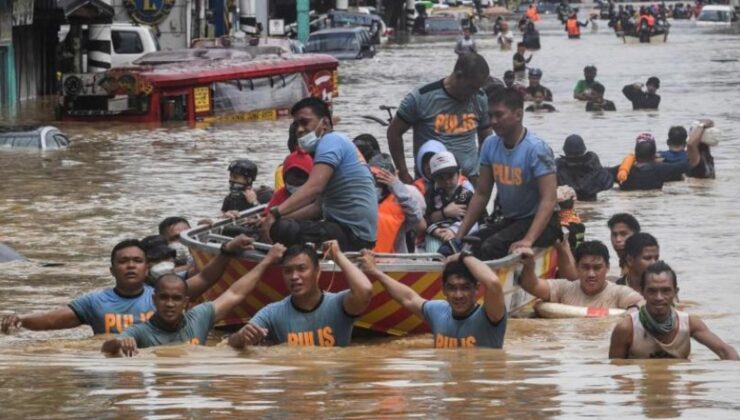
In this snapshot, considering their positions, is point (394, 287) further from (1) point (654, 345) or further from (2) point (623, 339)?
(1) point (654, 345)

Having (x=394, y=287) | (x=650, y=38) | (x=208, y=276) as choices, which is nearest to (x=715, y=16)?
(x=650, y=38)

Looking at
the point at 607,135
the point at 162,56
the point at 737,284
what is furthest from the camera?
the point at 162,56

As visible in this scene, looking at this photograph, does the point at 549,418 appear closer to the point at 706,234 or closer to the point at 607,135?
the point at 706,234

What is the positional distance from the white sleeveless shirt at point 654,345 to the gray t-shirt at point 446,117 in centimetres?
416

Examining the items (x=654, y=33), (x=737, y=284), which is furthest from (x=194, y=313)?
(x=654, y=33)

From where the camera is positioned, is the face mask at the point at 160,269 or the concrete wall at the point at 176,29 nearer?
the face mask at the point at 160,269

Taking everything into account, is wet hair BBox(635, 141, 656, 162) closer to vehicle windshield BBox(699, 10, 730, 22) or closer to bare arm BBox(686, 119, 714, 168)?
bare arm BBox(686, 119, 714, 168)

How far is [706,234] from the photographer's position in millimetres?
18359

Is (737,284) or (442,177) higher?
(442,177)

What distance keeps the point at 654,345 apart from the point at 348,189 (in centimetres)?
270

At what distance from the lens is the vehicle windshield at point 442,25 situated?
278ft

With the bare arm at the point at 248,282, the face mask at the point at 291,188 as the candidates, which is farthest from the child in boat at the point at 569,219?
the bare arm at the point at 248,282

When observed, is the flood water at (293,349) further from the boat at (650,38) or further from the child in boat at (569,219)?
the boat at (650,38)

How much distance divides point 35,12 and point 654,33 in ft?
144
